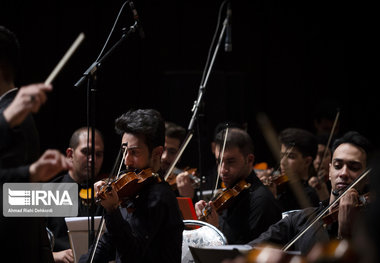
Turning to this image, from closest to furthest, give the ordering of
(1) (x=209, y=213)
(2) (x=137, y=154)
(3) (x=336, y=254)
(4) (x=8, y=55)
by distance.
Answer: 1. (3) (x=336, y=254)
2. (4) (x=8, y=55)
3. (2) (x=137, y=154)
4. (1) (x=209, y=213)

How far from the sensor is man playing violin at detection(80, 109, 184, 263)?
253 cm

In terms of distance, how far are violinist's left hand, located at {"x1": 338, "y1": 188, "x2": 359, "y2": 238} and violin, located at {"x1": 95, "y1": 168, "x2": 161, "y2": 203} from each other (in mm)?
838

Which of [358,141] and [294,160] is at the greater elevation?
[358,141]

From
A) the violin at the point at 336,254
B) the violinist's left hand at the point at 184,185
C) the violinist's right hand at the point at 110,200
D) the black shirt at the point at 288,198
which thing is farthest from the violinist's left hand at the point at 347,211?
the violinist's left hand at the point at 184,185

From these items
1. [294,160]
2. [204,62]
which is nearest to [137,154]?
[294,160]

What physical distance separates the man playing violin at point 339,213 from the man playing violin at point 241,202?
0.58 m

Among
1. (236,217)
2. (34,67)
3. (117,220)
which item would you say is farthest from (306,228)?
(34,67)

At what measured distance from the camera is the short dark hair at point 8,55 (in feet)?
7.09

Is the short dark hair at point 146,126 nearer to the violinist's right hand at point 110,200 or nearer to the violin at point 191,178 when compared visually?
the violinist's right hand at point 110,200

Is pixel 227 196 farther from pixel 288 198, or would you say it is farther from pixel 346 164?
pixel 288 198

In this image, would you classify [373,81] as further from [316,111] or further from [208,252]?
[208,252]

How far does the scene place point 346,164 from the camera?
9.71 ft

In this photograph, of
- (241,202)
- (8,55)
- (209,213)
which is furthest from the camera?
(241,202)

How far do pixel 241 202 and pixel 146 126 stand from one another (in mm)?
968
